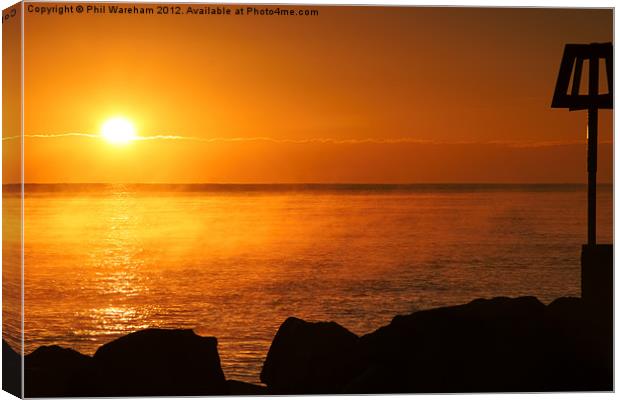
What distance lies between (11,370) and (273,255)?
256 centimetres

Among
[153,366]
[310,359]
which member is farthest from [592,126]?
[153,366]

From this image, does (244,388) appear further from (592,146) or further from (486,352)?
(592,146)

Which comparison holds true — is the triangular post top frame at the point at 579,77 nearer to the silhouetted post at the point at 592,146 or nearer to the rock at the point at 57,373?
the silhouetted post at the point at 592,146

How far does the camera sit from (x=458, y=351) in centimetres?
771

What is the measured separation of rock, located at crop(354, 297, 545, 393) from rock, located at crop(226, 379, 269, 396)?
716 mm

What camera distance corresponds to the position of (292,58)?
318 inches

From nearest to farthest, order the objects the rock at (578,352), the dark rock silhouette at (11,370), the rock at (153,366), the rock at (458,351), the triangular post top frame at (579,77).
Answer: the dark rock silhouette at (11,370) → the rock at (153,366) → the rock at (458,351) → the rock at (578,352) → the triangular post top frame at (579,77)

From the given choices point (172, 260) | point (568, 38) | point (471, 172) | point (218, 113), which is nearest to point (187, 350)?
point (172, 260)

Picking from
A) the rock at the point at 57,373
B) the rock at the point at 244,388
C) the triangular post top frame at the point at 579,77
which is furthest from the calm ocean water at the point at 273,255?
the triangular post top frame at the point at 579,77

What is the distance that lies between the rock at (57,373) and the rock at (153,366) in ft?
0.34

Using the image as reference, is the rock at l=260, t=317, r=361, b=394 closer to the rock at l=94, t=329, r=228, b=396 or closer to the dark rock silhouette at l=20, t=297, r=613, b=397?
the dark rock silhouette at l=20, t=297, r=613, b=397

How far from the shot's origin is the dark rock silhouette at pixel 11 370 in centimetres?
720

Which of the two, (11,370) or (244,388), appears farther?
(244,388)

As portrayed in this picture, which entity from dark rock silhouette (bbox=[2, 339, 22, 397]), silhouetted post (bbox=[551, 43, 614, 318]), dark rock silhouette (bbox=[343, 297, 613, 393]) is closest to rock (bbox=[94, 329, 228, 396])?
dark rock silhouette (bbox=[2, 339, 22, 397])
